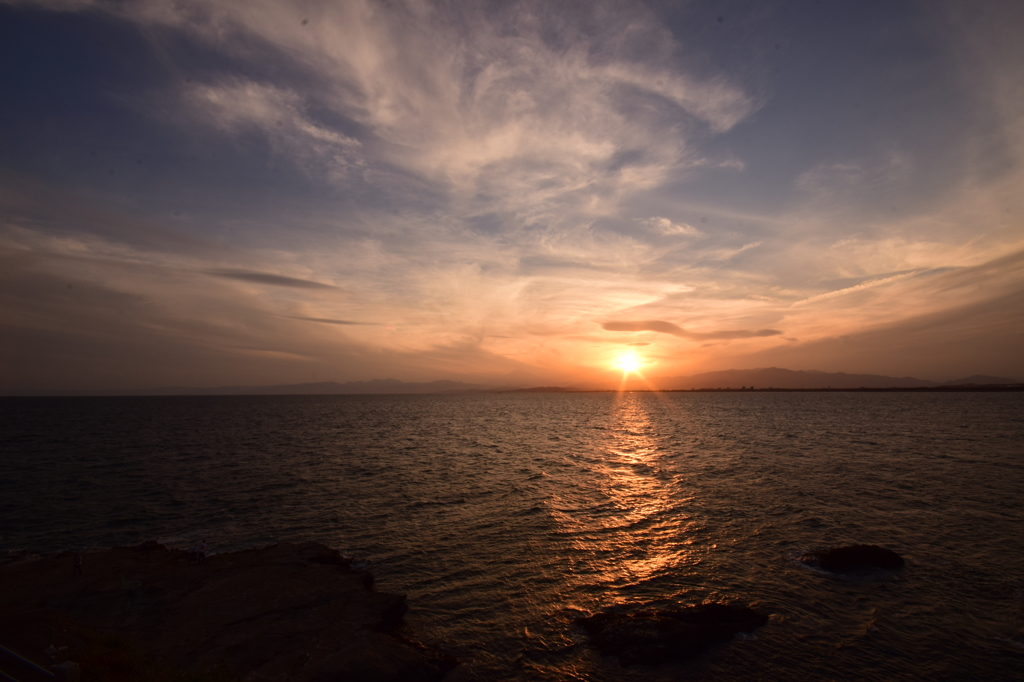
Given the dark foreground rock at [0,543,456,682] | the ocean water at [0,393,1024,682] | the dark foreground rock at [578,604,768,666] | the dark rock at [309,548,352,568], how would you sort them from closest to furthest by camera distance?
the dark foreground rock at [0,543,456,682] → the dark foreground rock at [578,604,768,666] → the ocean water at [0,393,1024,682] → the dark rock at [309,548,352,568]

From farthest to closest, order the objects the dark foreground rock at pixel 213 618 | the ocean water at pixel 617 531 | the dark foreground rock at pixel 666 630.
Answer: the ocean water at pixel 617 531
the dark foreground rock at pixel 666 630
the dark foreground rock at pixel 213 618

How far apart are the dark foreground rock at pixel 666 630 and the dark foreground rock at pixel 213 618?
5865 mm

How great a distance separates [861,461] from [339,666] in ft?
190

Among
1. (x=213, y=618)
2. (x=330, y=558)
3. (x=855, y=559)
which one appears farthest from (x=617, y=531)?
(x=213, y=618)

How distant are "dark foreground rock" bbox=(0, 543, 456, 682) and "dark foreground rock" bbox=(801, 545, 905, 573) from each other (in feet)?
64.0

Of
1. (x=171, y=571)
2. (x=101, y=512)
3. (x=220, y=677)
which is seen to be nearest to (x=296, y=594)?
(x=220, y=677)

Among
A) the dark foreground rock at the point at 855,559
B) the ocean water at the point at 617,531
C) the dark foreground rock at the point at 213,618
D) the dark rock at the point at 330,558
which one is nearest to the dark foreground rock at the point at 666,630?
the ocean water at the point at 617,531

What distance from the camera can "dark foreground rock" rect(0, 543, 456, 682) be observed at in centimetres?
1415

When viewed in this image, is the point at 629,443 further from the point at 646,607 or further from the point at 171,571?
the point at 171,571

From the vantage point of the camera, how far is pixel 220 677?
13.5 meters

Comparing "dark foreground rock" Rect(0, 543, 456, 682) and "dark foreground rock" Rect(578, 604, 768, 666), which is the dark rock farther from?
"dark foreground rock" Rect(578, 604, 768, 666)

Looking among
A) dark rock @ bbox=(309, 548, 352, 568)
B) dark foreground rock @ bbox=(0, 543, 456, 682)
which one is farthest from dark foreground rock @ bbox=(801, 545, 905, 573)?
dark rock @ bbox=(309, 548, 352, 568)

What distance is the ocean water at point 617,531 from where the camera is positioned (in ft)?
54.6

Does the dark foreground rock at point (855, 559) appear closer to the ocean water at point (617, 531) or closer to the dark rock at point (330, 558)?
the ocean water at point (617, 531)
